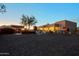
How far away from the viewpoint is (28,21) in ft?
37.6

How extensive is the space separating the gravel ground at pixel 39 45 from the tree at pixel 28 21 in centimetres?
14

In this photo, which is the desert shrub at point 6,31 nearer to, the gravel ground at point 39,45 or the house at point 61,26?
the gravel ground at point 39,45

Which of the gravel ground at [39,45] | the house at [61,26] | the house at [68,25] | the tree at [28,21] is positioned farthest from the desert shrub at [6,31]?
the house at [68,25]

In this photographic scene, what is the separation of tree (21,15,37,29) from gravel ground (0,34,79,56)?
0.14 metres

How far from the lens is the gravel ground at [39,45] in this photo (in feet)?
37.3

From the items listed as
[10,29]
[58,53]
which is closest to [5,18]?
[10,29]

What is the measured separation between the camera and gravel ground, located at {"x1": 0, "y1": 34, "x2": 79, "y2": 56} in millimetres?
11375

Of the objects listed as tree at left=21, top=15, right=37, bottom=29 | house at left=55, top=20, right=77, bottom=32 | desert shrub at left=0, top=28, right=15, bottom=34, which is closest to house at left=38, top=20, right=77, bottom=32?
house at left=55, top=20, right=77, bottom=32

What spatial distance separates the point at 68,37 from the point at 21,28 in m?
0.68

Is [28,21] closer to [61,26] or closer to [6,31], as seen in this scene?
[6,31]

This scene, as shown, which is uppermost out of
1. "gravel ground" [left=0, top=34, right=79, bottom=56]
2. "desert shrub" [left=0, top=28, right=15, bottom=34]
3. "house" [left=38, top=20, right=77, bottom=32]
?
"house" [left=38, top=20, right=77, bottom=32]

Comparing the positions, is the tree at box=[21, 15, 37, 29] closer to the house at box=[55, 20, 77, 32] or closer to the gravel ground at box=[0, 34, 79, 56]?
the gravel ground at box=[0, 34, 79, 56]

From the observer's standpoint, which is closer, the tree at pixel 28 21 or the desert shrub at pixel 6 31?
the tree at pixel 28 21

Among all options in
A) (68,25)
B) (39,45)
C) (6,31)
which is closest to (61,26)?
(68,25)
